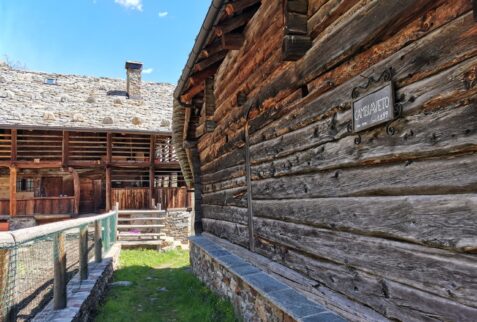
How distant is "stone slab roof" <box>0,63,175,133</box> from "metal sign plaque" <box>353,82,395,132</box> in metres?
16.8

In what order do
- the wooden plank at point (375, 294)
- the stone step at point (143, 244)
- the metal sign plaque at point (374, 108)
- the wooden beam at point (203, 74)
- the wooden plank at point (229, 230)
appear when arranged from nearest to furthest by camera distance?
the wooden plank at point (375, 294)
the metal sign plaque at point (374, 108)
the wooden plank at point (229, 230)
the wooden beam at point (203, 74)
the stone step at point (143, 244)

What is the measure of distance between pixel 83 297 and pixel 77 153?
1562 centimetres

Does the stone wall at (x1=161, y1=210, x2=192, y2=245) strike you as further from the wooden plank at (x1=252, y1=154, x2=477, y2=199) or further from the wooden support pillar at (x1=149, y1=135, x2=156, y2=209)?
the wooden plank at (x1=252, y1=154, x2=477, y2=199)

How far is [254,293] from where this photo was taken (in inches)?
164

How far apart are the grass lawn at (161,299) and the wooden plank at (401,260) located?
244 cm

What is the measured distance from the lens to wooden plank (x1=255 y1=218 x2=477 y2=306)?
1667 mm

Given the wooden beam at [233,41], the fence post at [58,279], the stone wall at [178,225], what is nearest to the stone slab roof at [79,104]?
the stone wall at [178,225]

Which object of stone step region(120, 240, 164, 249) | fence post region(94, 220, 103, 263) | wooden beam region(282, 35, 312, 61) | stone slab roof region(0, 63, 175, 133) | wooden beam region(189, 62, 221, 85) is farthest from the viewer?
stone slab roof region(0, 63, 175, 133)

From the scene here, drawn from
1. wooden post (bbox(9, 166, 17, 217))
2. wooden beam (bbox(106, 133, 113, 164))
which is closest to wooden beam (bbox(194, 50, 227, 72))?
wooden beam (bbox(106, 133, 113, 164))

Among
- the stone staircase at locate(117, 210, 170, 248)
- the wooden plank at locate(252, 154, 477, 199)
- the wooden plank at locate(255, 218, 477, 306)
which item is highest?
the wooden plank at locate(252, 154, 477, 199)

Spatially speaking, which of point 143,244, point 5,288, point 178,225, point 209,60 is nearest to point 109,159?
point 178,225

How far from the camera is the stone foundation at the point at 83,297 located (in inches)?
154

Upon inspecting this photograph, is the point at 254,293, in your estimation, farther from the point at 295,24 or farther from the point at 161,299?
the point at 161,299

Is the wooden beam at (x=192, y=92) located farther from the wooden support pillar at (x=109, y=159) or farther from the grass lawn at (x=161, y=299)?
the wooden support pillar at (x=109, y=159)
